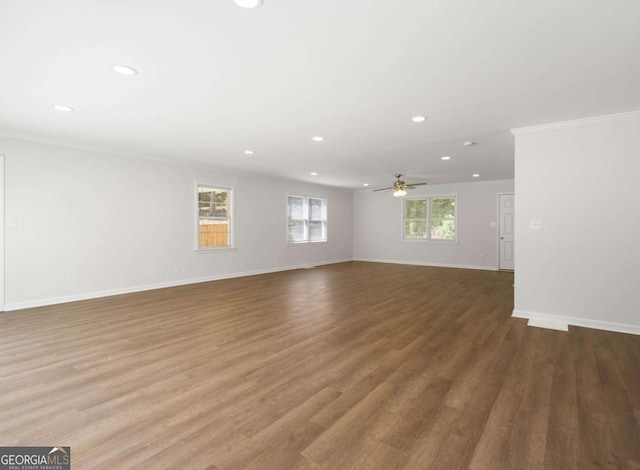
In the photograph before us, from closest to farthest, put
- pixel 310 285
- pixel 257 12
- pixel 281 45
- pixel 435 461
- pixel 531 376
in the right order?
pixel 435 461 < pixel 257 12 < pixel 281 45 < pixel 531 376 < pixel 310 285

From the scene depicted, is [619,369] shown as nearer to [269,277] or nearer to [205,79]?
[205,79]

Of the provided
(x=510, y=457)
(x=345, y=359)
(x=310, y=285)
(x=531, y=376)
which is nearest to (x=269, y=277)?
(x=310, y=285)

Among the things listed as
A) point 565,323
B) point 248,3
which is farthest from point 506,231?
point 248,3

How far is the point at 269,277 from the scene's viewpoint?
7.67 m

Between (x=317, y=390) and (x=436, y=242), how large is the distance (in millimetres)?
8284

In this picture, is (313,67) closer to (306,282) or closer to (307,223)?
(306,282)

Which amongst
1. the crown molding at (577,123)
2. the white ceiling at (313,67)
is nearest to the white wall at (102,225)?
the white ceiling at (313,67)

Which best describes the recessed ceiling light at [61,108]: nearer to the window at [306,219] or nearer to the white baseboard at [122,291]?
the white baseboard at [122,291]

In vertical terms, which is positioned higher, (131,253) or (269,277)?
(131,253)

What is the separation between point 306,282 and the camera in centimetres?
698

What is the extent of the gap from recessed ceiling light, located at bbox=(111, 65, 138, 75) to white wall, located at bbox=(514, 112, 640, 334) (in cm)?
436

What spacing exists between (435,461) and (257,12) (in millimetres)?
2642

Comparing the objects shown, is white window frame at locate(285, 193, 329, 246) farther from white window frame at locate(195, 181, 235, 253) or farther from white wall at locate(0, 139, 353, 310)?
white window frame at locate(195, 181, 235, 253)

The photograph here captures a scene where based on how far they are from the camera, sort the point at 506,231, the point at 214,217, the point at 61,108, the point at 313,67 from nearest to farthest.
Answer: the point at 313,67 → the point at 61,108 → the point at 214,217 → the point at 506,231
